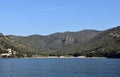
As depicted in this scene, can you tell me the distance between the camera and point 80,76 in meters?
131

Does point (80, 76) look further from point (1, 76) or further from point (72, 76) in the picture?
point (1, 76)

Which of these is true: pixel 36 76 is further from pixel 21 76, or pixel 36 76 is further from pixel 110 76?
pixel 110 76

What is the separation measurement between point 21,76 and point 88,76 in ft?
82.4

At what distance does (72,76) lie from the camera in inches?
5172

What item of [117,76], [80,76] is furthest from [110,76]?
[80,76]

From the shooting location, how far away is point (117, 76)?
127m

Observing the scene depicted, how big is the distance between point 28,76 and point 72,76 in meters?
16.5

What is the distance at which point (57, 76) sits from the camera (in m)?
132

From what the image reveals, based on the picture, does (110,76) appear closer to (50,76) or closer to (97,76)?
(97,76)

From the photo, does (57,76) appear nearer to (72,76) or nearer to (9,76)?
(72,76)

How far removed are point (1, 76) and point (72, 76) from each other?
26.4 m

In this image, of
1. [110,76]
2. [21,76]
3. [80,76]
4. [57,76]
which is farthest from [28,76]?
[110,76]

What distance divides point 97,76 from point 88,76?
132 inches

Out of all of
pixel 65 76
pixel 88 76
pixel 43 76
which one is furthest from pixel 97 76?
pixel 43 76
